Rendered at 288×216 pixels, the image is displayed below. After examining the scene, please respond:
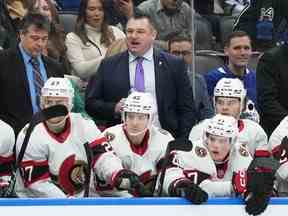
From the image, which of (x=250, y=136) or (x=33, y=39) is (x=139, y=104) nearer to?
(x=250, y=136)

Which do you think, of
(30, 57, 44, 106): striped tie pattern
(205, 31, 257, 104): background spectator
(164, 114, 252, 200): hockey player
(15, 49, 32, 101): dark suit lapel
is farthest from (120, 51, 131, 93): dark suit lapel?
(164, 114, 252, 200): hockey player

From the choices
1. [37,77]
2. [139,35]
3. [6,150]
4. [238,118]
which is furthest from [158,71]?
[6,150]

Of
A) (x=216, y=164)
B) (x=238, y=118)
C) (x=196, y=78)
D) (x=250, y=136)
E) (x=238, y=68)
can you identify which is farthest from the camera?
(x=238, y=68)

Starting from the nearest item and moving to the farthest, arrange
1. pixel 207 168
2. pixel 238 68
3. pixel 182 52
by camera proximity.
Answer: pixel 207 168
pixel 238 68
pixel 182 52

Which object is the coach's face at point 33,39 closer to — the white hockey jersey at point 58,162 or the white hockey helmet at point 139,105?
the white hockey jersey at point 58,162

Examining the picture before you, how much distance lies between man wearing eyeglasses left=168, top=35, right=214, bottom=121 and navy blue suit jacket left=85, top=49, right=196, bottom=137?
242mm

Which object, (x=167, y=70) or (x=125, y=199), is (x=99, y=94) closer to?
(x=167, y=70)

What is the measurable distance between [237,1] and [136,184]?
3.92 meters

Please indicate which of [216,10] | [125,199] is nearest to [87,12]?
[216,10]

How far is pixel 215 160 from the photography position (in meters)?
6.00

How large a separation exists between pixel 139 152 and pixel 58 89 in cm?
60

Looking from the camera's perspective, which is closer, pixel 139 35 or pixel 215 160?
pixel 215 160

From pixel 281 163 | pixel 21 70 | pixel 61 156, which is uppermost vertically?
pixel 21 70

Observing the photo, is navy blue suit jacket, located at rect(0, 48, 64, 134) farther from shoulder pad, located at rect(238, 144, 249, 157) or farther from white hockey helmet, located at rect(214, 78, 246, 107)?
shoulder pad, located at rect(238, 144, 249, 157)
